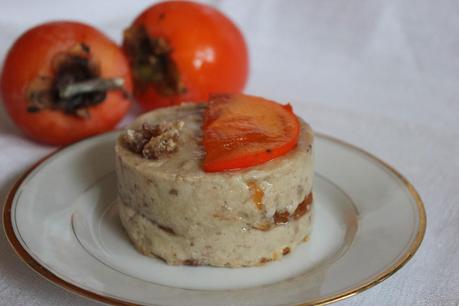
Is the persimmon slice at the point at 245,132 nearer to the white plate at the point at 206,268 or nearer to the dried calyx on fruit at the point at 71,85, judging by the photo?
the white plate at the point at 206,268

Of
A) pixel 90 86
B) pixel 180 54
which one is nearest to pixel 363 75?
pixel 180 54

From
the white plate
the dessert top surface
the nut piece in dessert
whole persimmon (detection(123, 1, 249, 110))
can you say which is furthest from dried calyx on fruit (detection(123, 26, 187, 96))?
the nut piece in dessert

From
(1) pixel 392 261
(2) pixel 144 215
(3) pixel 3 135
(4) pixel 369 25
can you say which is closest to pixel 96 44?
(3) pixel 3 135

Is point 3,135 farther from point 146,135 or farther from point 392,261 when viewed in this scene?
point 392,261

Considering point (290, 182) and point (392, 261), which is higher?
point (290, 182)

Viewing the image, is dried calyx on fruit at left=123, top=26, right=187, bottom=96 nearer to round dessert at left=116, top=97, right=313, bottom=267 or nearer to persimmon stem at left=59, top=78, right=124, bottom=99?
persimmon stem at left=59, top=78, right=124, bottom=99

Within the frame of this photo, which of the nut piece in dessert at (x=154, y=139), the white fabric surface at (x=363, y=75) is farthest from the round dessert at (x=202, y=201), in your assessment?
the white fabric surface at (x=363, y=75)
